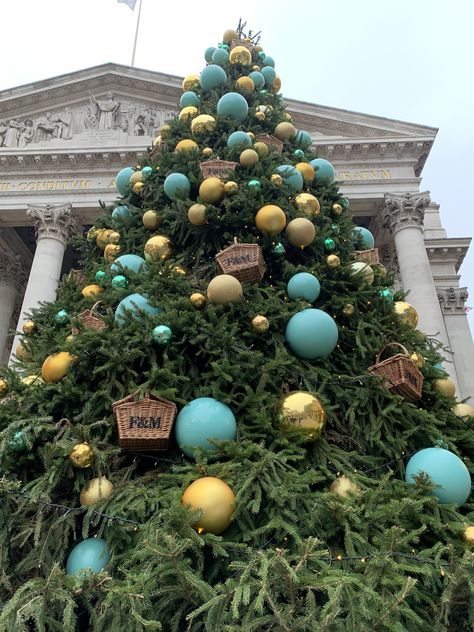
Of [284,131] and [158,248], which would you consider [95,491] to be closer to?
[158,248]

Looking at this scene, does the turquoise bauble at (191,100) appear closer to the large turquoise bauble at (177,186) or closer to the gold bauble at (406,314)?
the large turquoise bauble at (177,186)

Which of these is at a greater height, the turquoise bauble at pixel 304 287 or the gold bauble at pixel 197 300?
the turquoise bauble at pixel 304 287

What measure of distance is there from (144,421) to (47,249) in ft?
49.8

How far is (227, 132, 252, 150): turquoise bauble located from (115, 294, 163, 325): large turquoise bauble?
2.06 metres

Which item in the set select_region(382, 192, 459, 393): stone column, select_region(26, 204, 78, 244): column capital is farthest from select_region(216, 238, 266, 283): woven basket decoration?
select_region(26, 204, 78, 244): column capital

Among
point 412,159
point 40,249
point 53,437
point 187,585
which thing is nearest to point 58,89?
point 40,249

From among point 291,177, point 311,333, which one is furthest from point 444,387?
point 291,177

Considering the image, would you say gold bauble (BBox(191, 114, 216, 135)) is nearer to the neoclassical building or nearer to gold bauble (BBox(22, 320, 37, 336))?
gold bauble (BBox(22, 320, 37, 336))

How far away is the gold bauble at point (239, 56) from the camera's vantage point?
6.87 meters

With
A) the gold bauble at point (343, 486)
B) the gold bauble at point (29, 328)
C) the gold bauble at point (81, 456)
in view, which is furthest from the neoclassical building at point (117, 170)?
the gold bauble at point (81, 456)

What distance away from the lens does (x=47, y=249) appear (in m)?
17.0

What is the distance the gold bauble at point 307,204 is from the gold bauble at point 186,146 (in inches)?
47.8

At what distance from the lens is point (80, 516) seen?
3203 millimetres

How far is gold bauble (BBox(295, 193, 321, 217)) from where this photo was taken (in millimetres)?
4746
